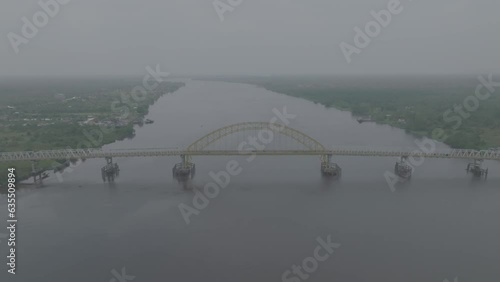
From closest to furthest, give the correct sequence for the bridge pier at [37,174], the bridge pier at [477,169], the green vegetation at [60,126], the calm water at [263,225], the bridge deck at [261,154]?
the calm water at [263,225] → the bridge pier at [37,174] → the bridge deck at [261,154] → the bridge pier at [477,169] → the green vegetation at [60,126]

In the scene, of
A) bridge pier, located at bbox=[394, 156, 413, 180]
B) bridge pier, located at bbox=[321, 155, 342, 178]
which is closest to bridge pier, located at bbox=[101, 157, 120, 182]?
bridge pier, located at bbox=[321, 155, 342, 178]

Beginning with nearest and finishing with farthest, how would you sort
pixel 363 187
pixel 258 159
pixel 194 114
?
pixel 363 187, pixel 258 159, pixel 194 114

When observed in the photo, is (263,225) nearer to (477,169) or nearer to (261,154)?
(261,154)

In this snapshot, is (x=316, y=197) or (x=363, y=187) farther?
(x=363, y=187)

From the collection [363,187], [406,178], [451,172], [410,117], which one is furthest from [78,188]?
[410,117]

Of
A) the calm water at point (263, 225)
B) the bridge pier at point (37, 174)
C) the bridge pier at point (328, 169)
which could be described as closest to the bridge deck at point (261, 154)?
the bridge pier at point (328, 169)

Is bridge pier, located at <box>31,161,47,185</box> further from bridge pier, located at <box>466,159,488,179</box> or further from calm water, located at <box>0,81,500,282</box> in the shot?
bridge pier, located at <box>466,159,488,179</box>

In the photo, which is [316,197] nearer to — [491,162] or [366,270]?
[366,270]

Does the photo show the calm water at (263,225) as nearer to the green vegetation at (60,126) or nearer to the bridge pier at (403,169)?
the bridge pier at (403,169)

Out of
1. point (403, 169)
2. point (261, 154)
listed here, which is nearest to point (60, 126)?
point (261, 154)
